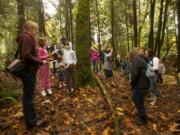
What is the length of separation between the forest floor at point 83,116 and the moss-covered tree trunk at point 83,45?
49 cm

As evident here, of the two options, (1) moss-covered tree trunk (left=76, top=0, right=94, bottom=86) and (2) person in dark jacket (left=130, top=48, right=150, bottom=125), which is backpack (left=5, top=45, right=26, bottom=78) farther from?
(1) moss-covered tree trunk (left=76, top=0, right=94, bottom=86)

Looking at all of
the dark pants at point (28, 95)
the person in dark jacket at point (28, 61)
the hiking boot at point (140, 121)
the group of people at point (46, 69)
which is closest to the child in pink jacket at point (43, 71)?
the group of people at point (46, 69)

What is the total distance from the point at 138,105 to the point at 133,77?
2.65 feet

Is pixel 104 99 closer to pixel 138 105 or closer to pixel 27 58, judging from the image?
pixel 138 105

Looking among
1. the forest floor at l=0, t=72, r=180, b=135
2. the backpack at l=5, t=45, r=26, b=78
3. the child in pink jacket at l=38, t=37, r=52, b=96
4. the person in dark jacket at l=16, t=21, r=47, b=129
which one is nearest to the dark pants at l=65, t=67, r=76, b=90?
the forest floor at l=0, t=72, r=180, b=135

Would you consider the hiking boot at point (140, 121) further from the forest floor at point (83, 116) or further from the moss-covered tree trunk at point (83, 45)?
the moss-covered tree trunk at point (83, 45)

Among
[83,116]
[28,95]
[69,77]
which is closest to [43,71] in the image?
[69,77]

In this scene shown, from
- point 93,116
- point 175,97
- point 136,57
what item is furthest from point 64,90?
point 175,97

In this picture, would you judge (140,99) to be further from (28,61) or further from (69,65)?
(28,61)

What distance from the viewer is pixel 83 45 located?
1090cm

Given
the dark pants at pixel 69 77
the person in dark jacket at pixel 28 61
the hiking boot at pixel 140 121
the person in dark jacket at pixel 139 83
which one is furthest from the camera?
the dark pants at pixel 69 77

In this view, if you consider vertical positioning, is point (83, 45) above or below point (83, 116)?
above

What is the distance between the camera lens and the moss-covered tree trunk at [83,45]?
10.7 metres

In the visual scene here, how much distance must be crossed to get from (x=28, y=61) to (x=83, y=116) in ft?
7.67
